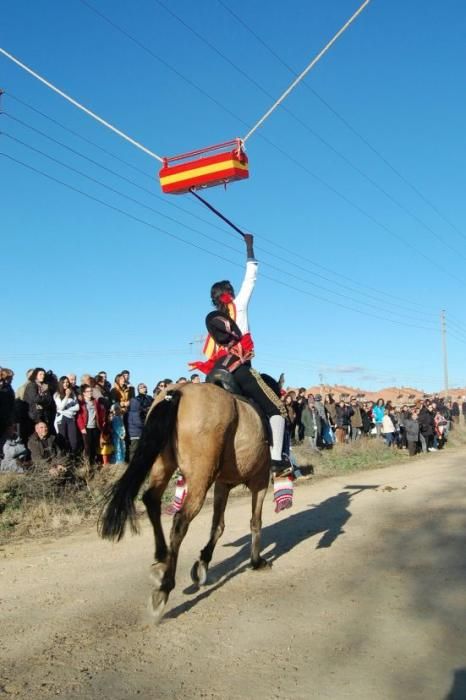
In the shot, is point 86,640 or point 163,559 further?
point 163,559

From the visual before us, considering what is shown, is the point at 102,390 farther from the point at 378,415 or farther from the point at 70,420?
the point at 378,415

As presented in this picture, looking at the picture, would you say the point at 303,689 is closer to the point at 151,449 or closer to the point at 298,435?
the point at 151,449

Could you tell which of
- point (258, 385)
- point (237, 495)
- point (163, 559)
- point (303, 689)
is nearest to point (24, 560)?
point (163, 559)

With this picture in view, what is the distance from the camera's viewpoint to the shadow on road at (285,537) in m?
6.09

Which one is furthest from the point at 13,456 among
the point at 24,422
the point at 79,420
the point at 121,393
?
the point at 121,393

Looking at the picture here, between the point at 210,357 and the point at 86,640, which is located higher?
the point at 210,357

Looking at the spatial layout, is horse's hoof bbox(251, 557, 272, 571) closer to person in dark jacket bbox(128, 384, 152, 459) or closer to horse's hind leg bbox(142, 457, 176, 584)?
horse's hind leg bbox(142, 457, 176, 584)

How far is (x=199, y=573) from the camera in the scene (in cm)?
596

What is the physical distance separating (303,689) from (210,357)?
3817 mm

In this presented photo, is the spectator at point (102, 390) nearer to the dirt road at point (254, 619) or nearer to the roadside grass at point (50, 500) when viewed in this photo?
the roadside grass at point (50, 500)

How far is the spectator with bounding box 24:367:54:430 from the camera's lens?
1162 cm

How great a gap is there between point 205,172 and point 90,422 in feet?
20.0

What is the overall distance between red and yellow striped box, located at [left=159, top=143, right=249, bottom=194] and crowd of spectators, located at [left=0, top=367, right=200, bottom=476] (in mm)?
3873

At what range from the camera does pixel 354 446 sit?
22250 millimetres
